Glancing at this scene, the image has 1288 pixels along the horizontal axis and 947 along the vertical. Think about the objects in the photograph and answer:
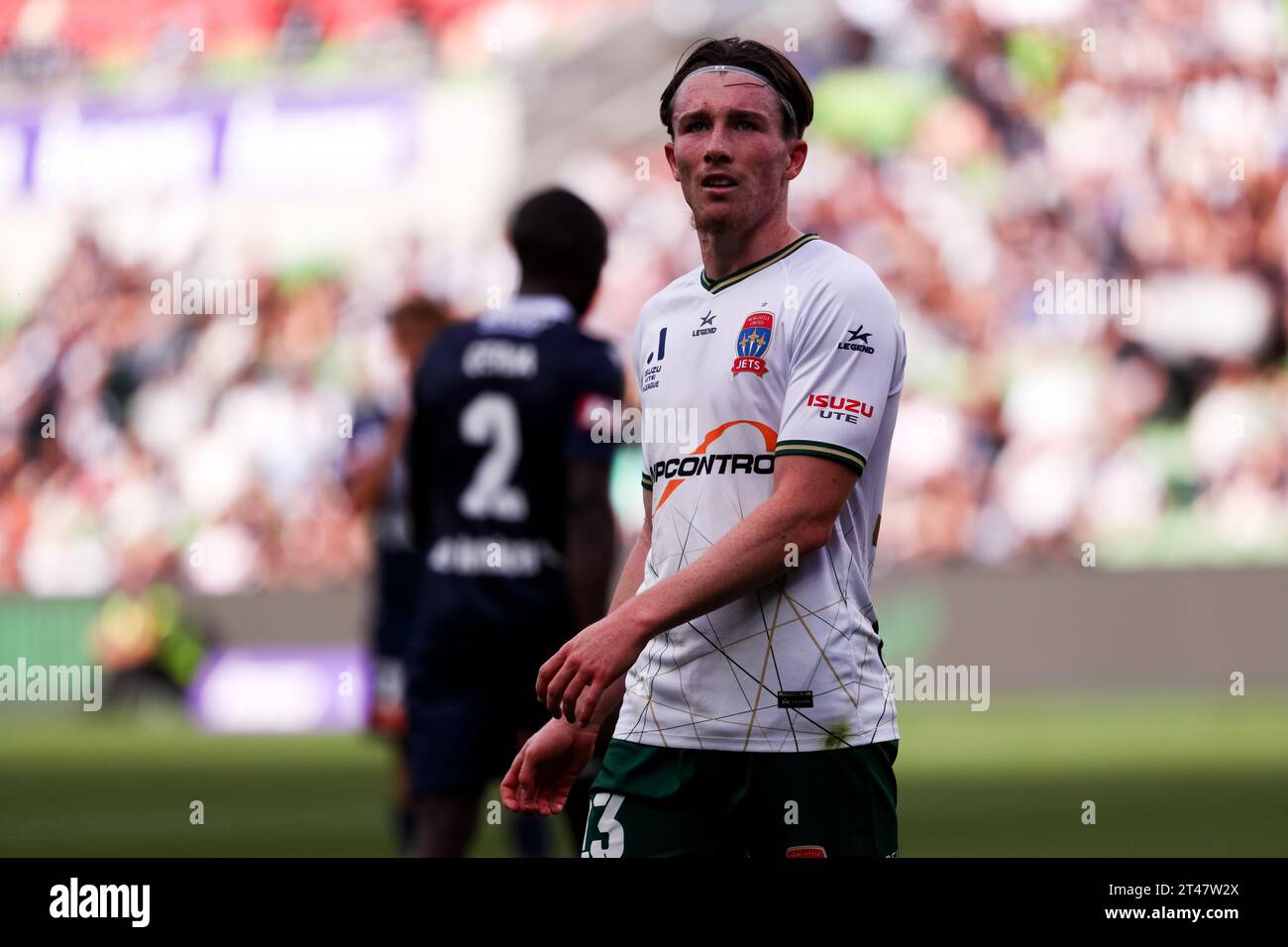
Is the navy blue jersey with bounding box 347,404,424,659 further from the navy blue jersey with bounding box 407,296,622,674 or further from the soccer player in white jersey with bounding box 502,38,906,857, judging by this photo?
the soccer player in white jersey with bounding box 502,38,906,857

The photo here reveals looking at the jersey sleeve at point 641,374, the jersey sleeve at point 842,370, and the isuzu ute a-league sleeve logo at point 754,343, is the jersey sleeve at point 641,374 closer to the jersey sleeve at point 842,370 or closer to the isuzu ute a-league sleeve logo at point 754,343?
the isuzu ute a-league sleeve logo at point 754,343

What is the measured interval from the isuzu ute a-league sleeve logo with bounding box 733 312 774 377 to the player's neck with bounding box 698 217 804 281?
0.16 meters

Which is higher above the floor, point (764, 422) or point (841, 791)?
point (764, 422)

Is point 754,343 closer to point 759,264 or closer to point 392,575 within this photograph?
point 759,264

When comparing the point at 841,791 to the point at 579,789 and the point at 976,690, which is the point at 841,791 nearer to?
the point at 579,789

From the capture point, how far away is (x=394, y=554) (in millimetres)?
8016

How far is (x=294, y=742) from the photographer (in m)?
17.9

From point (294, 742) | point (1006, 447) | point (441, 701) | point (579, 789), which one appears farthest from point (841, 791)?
point (1006, 447)

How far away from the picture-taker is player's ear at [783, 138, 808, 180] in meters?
3.85

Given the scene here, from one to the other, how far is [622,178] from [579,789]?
16.9m

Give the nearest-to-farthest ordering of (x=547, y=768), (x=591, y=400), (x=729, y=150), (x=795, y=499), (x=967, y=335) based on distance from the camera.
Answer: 1. (x=795, y=499)
2. (x=729, y=150)
3. (x=547, y=768)
4. (x=591, y=400)
5. (x=967, y=335)

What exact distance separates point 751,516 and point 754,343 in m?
0.37

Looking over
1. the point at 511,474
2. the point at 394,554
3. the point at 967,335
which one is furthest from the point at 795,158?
the point at 967,335
